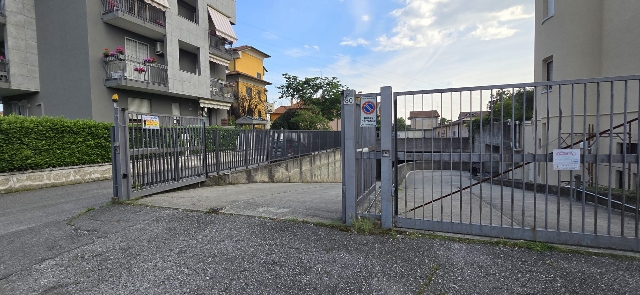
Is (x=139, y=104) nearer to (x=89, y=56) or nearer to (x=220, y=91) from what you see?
(x=89, y=56)

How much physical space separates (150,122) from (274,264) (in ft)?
15.4

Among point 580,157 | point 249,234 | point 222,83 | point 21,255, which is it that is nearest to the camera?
point 580,157

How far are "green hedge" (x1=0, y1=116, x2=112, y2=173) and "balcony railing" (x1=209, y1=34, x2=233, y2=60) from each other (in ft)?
39.9

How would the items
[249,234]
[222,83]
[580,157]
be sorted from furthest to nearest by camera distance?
[222,83] < [249,234] < [580,157]

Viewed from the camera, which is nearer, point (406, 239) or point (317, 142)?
point (406, 239)

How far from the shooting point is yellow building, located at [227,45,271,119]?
1133 inches

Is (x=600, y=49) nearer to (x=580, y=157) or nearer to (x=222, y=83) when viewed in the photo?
(x=580, y=157)

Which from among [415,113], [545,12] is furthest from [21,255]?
[545,12]

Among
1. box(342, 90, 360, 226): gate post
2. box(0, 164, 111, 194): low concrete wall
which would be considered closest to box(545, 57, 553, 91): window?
box(342, 90, 360, 226): gate post

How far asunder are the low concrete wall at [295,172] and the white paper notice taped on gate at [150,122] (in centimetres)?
261

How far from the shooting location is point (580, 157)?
3371 mm

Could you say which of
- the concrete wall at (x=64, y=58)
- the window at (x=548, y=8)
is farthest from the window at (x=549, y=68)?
the concrete wall at (x=64, y=58)

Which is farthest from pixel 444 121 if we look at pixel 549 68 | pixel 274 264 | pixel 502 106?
pixel 549 68

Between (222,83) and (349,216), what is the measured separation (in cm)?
1959
